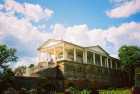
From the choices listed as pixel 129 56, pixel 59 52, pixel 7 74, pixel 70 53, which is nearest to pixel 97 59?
pixel 70 53

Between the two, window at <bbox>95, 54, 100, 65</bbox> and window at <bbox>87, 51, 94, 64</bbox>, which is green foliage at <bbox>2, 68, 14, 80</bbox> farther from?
window at <bbox>95, 54, 100, 65</bbox>

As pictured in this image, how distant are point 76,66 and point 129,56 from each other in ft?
60.3

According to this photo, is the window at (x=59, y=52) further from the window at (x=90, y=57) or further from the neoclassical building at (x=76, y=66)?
the window at (x=90, y=57)

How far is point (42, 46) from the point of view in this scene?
48.1 meters

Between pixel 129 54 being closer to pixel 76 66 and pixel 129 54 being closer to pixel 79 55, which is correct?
pixel 79 55

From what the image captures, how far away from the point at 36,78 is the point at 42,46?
36.0 feet

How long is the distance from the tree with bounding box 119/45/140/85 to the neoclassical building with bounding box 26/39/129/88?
278 cm

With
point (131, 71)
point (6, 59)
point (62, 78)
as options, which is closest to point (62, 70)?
point (62, 78)

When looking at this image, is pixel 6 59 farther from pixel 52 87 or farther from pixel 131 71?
pixel 131 71

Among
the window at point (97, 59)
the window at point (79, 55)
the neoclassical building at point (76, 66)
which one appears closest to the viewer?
the neoclassical building at point (76, 66)

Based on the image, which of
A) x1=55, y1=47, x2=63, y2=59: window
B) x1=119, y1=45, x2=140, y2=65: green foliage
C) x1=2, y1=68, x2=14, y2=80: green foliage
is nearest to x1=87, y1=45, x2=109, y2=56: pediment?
x1=119, y1=45, x2=140, y2=65: green foliage

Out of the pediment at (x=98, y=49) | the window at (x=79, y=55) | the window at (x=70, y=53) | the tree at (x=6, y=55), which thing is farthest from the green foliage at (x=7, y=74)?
the pediment at (x=98, y=49)

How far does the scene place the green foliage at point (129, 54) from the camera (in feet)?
193

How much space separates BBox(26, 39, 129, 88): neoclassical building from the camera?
42719 millimetres
